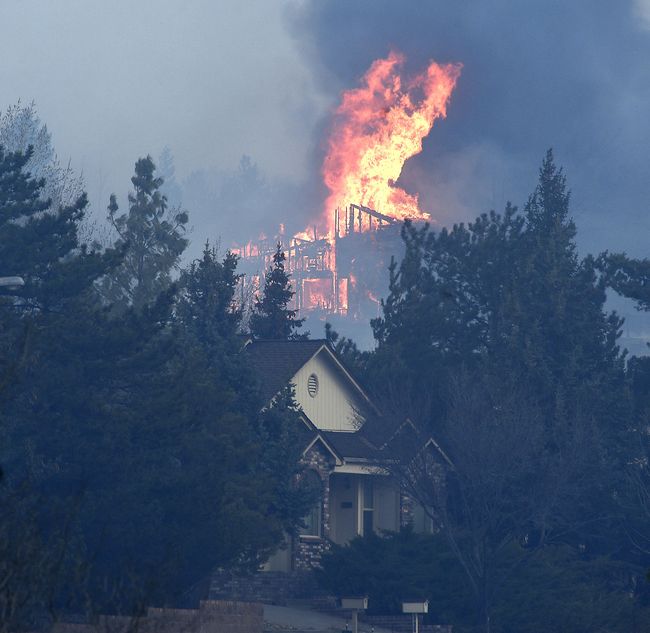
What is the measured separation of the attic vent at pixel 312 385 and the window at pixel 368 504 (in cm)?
367

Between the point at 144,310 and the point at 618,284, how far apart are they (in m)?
26.9

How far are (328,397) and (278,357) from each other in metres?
2.50

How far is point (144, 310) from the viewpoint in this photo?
35469mm

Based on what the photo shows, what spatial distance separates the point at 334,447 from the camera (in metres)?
47.8

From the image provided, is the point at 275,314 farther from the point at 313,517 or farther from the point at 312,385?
the point at 313,517

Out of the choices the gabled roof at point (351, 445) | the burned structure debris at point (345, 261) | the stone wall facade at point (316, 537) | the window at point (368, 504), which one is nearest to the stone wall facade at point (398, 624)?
the stone wall facade at point (316, 537)

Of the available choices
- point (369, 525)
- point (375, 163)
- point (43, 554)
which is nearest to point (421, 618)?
point (369, 525)

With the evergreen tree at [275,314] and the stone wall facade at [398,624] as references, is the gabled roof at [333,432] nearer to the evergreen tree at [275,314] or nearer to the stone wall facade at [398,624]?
the stone wall facade at [398,624]

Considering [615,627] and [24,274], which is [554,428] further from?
[24,274]

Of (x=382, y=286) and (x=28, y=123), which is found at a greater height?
(x=382, y=286)

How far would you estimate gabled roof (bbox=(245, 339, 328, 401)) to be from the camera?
4781cm

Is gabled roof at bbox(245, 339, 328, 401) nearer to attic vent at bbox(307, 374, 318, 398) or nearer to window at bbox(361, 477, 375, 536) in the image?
attic vent at bbox(307, 374, 318, 398)

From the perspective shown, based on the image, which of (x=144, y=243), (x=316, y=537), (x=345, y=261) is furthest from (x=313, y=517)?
(x=345, y=261)

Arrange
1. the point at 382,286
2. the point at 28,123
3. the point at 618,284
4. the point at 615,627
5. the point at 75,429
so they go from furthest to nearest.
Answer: the point at 382,286 → the point at 28,123 → the point at 618,284 → the point at 615,627 → the point at 75,429
